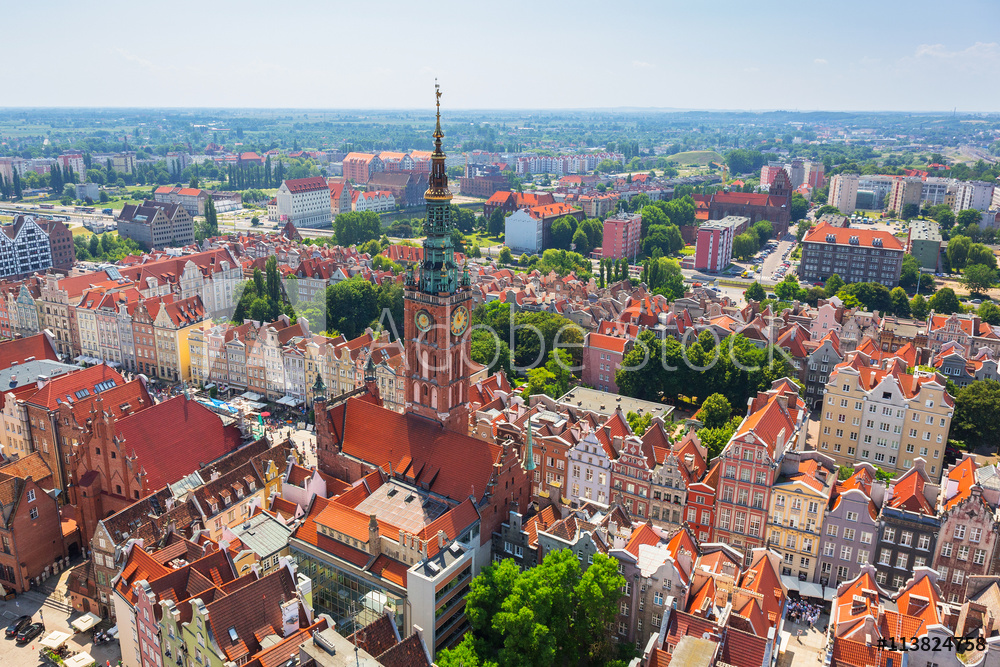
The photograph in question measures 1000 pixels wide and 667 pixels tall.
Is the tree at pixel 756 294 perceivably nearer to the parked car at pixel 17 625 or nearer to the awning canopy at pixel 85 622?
the awning canopy at pixel 85 622

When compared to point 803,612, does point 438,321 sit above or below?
above

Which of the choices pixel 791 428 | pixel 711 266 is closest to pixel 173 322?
pixel 791 428

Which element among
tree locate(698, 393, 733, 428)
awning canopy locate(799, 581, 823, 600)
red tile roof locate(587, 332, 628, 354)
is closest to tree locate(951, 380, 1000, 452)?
tree locate(698, 393, 733, 428)

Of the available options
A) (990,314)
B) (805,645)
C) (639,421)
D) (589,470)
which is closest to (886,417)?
(639,421)

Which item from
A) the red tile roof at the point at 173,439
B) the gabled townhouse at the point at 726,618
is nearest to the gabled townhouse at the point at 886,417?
the gabled townhouse at the point at 726,618

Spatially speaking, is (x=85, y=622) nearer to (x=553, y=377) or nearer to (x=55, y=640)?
(x=55, y=640)

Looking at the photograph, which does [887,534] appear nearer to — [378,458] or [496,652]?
[496,652]

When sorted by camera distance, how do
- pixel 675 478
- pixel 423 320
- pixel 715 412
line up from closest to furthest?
pixel 423 320 < pixel 675 478 < pixel 715 412

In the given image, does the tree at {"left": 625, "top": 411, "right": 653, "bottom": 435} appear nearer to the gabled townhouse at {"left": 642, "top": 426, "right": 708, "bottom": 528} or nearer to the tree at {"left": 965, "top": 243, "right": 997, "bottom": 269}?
the gabled townhouse at {"left": 642, "top": 426, "right": 708, "bottom": 528}
